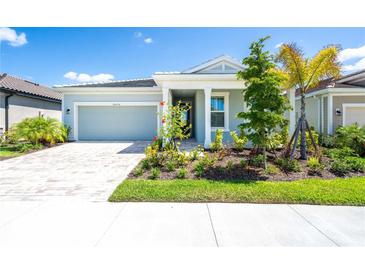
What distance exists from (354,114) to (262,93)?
33.4 feet

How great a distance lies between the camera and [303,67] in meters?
8.16

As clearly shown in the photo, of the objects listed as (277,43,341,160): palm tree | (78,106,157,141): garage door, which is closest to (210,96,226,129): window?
(78,106,157,141): garage door

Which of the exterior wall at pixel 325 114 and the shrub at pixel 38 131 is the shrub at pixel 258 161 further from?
the shrub at pixel 38 131

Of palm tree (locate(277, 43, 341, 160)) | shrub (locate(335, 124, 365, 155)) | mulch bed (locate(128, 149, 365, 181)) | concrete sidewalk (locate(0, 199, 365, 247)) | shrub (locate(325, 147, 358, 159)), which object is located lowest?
concrete sidewalk (locate(0, 199, 365, 247))

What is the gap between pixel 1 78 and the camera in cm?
1595

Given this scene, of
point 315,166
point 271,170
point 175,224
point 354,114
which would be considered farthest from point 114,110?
point 354,114

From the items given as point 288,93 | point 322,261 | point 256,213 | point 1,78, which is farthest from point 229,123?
point 1,78

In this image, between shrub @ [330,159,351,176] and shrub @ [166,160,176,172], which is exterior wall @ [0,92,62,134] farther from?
shrub @ [330,159,351,176]

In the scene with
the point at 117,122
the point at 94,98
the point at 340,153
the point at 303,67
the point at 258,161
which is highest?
the point at 303,67

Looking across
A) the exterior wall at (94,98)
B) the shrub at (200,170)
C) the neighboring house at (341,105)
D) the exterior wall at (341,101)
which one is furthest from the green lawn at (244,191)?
the exterior wall at (94,98)

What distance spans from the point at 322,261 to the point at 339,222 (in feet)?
4.82

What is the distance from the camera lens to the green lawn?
486cm

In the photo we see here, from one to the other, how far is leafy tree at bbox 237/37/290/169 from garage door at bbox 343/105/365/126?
8.86 meters

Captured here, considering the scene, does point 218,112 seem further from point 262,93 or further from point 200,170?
point 200,170
